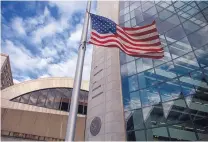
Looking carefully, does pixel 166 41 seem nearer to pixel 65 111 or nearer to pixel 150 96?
pixel 150 96

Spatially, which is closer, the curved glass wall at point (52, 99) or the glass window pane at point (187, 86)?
the glass window pane at point (187, 86)

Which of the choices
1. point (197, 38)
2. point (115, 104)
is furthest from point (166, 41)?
point (115, 104)

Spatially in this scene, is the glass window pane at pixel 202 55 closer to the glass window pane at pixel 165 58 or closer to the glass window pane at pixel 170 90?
the glass window pane at pixel 170 90

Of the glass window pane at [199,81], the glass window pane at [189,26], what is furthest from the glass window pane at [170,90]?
the glass window pane at [189,26]

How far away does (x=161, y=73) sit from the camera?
16.5m

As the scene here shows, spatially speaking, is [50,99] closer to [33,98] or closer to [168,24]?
[33,98]

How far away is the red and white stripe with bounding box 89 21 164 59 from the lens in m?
9.66

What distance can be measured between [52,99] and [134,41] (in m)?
23.8

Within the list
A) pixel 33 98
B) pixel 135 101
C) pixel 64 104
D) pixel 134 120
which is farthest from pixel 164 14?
pixel 33 98

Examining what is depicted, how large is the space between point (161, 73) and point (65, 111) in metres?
18.3

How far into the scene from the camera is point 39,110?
29.7 meters

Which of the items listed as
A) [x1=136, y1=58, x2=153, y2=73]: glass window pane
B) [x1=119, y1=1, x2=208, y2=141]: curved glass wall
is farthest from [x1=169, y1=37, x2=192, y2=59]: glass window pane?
[x1=136, y1=58, x2=153, y2=73]: glass window pane

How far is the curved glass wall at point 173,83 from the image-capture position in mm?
13664

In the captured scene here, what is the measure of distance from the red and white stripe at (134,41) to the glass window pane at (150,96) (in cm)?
624
